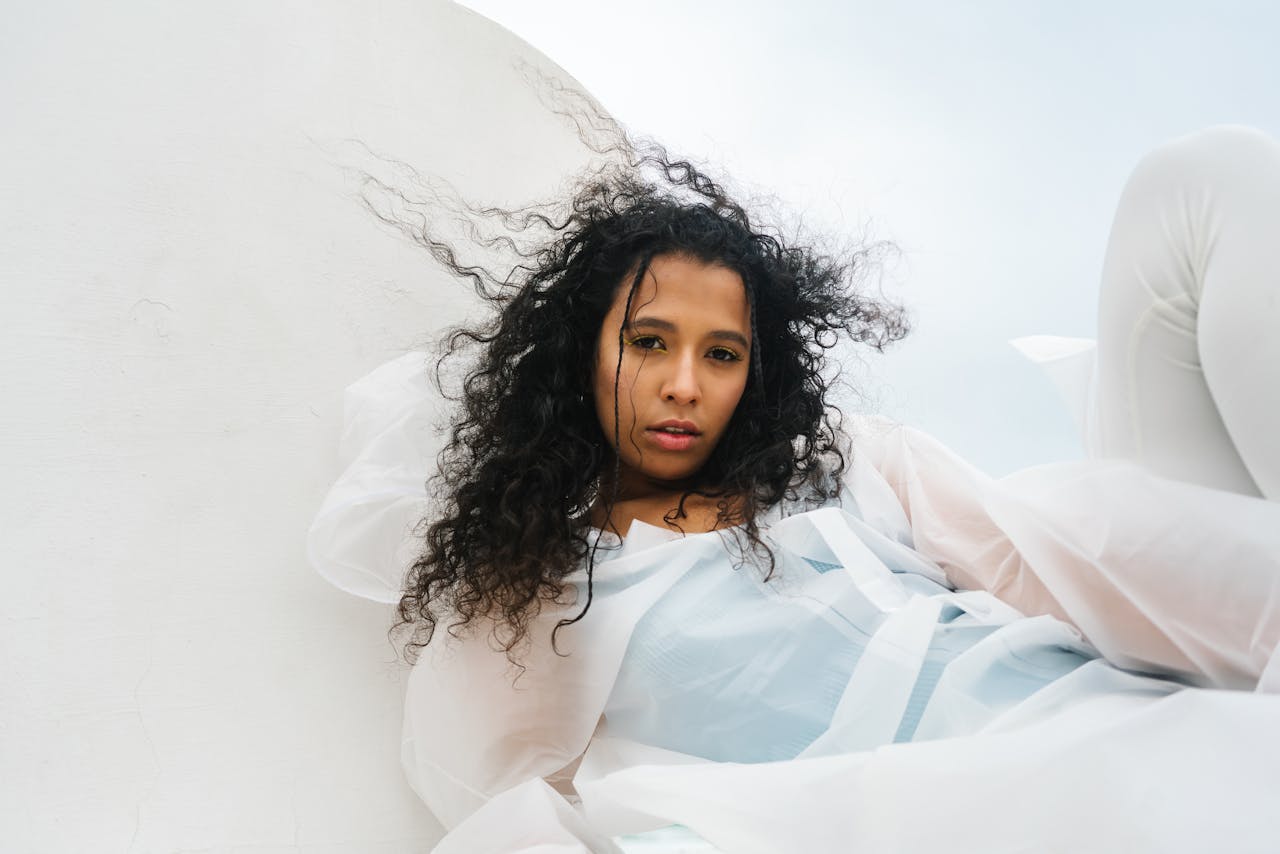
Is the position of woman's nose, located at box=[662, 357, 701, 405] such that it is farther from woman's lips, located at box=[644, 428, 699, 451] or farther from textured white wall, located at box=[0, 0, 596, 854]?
textured white wall, located at box=[0, 0, 596, 854]

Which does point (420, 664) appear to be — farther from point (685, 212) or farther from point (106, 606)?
point (685, 212)

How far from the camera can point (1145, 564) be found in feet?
3.26

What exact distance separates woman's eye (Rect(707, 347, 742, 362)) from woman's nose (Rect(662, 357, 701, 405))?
0.16ft

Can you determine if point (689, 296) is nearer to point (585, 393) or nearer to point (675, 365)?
point (675, 365)

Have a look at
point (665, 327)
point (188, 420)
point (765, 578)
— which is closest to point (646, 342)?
point (665, 327)

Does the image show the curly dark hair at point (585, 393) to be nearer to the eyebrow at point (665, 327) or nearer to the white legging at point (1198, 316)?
the eyebrow at point (665, 327)

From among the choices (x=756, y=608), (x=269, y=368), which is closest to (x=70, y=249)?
(x=269, y=368)

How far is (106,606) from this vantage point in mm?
1409

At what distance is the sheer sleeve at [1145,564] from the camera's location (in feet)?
3.05

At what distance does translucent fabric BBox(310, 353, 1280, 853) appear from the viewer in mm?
841

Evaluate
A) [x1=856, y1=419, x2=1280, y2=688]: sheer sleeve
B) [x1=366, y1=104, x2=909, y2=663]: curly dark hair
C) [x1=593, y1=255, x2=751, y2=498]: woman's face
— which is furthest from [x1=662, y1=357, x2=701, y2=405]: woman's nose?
[x1=856, y1=419, x2=1280, y2=688]: sheer sleeve

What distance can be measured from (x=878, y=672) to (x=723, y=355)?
0.51 metres

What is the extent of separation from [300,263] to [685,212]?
62 centimetres

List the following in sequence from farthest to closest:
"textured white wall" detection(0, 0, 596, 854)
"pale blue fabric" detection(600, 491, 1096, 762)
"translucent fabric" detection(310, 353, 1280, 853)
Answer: "textured white wall" detection(0, 0, 596, 854)
"pale blue fabric" detection(600, 491, 1096, 762)
"translucent fabric" detection(310, 353, 1280, 853)
